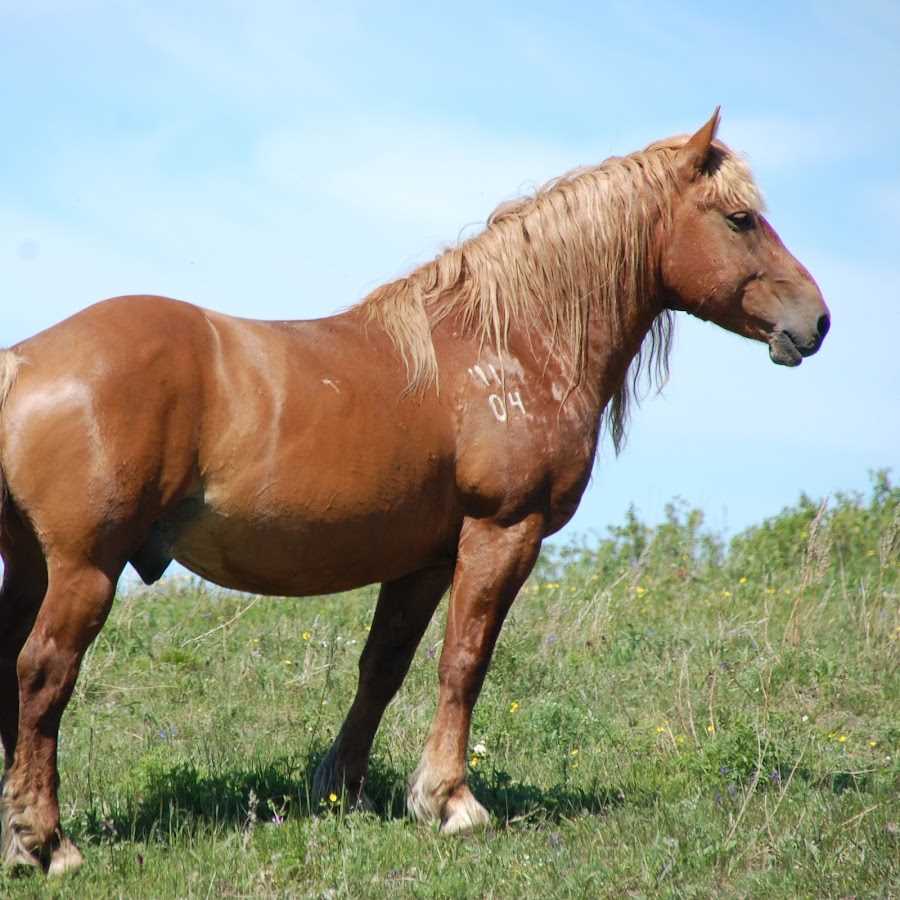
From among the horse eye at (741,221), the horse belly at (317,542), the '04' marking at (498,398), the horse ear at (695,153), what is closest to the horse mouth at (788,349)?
the horse eye at (741,221)

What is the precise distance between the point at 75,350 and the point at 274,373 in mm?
727

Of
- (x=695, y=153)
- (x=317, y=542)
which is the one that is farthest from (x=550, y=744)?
(x=695, y=153)

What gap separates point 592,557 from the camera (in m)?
10.8

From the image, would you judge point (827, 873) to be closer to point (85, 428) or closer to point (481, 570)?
point (481, 570)

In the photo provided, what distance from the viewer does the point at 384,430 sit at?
15.6 ft

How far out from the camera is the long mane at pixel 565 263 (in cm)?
527

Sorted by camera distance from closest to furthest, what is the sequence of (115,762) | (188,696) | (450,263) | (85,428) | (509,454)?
→ (85,428)
(509,454)
(450,263)
(115,762)
(188,696)

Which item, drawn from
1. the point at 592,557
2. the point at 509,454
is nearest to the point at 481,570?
the point at 509,454

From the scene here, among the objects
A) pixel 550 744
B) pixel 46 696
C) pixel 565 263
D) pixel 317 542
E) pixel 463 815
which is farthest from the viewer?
pixel 550 744

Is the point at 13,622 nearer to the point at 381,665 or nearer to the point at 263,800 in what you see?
the point at 263,800

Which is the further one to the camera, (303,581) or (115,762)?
(115,762)

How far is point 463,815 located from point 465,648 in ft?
2.23

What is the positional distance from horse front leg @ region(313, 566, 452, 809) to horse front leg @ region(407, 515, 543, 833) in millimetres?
426

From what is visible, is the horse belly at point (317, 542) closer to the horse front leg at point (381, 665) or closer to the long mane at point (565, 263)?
the horse front leg at point (381, 665)
